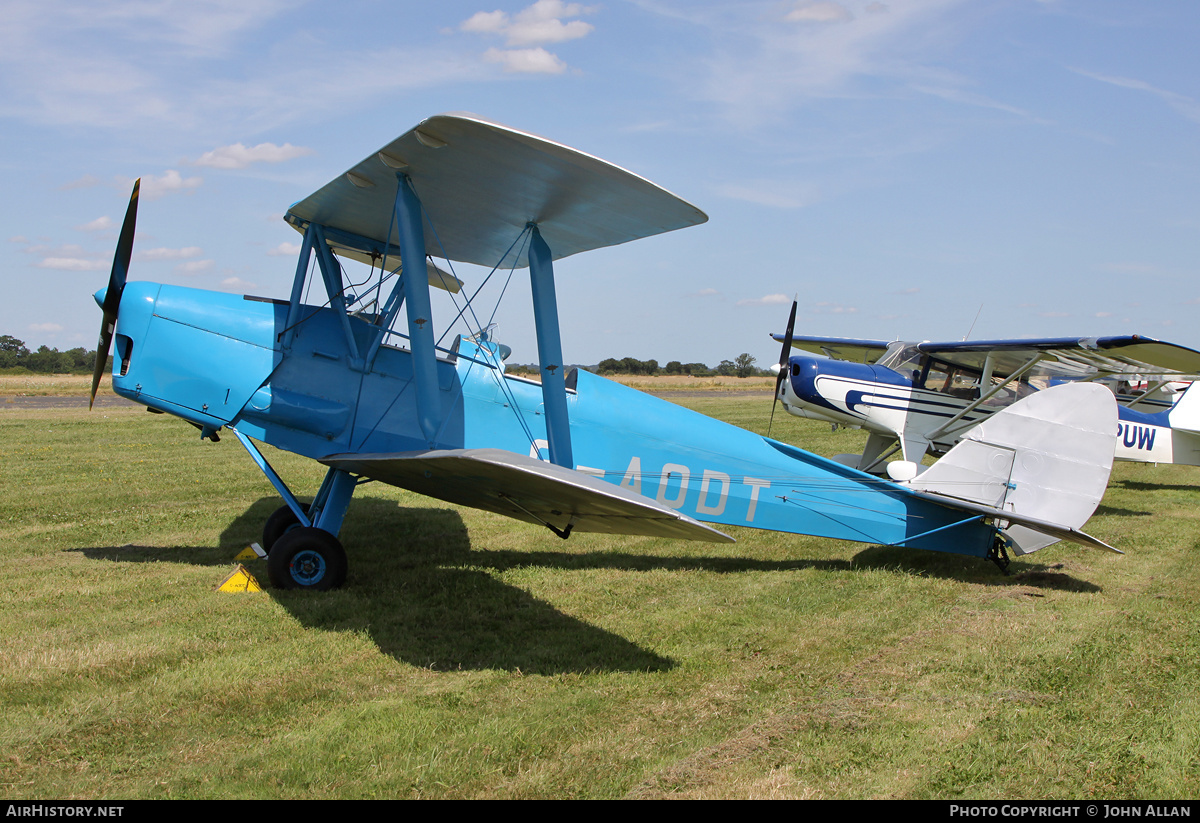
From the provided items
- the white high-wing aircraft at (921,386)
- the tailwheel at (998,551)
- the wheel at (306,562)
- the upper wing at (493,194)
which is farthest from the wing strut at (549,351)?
the white high-wing aircraft at (921,386)

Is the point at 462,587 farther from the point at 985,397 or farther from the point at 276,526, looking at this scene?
the point at 985,397

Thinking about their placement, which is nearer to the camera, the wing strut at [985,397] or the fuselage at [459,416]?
the fuselage at [459,416]

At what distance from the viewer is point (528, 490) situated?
182 inches

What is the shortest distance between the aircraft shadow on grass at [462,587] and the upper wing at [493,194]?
2.73 m

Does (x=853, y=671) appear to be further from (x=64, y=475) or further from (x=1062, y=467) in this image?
(x=64, y=475)

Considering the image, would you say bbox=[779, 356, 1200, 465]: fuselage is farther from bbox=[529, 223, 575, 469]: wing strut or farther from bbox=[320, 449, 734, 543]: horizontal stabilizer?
bbox=[320, 449, 734, 543]: horizontal stabilizer

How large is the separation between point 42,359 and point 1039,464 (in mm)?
74774

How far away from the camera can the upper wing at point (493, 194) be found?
15.8 feet

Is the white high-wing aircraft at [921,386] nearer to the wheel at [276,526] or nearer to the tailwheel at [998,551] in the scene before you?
the tailwheel at [998,551]

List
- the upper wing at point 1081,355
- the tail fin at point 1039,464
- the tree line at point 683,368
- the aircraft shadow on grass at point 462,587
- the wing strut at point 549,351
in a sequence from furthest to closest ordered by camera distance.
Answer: the tree line at point 683,368
the upper wing at point 1081,355
the tail fin at point 1039,464
the wing strut at point 549,351
the aircraft shadow on grass at point 462,587

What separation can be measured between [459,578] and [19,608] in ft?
10.2

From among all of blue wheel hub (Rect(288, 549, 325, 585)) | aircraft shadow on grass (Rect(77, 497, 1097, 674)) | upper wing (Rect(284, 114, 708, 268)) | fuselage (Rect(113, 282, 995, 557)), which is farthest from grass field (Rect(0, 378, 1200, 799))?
upper wing (Rect(284, 114, 708, 268))

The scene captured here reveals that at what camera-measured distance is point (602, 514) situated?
4801 mm

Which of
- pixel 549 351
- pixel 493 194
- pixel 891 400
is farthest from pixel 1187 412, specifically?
pixel 493 194
